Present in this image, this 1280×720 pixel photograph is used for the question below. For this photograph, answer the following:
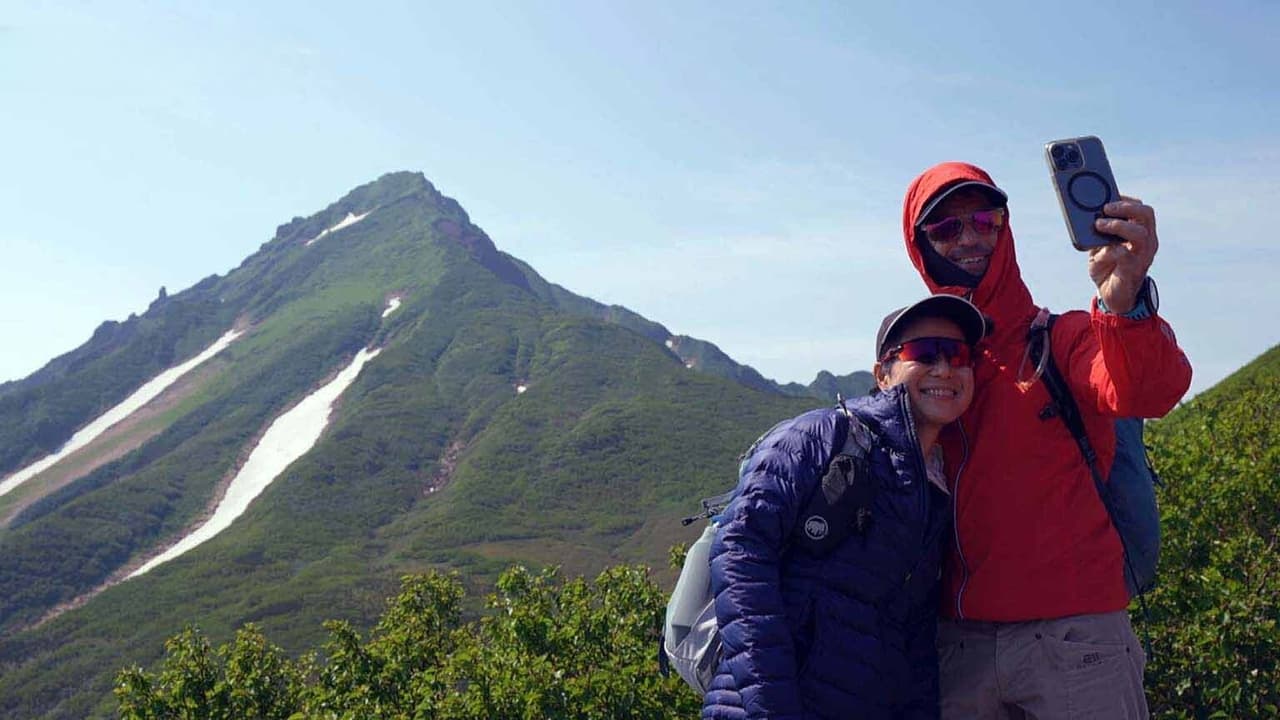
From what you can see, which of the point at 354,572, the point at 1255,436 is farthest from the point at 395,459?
the point at 1255,436

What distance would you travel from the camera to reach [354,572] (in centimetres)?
4981

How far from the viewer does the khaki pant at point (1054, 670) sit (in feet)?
8.93

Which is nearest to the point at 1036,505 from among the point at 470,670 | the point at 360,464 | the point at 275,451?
the point at 470,670

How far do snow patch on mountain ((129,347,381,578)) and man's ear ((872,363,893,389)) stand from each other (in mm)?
65373

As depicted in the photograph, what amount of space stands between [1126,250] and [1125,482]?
74 cm

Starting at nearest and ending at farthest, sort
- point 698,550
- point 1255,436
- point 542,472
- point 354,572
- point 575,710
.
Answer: point 698,550
point 575,710
point 1255,436
point 354,572
point 542,472

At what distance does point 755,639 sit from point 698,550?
1.23 feet

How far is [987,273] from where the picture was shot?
9.95 feet

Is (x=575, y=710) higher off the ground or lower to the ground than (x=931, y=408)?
lower

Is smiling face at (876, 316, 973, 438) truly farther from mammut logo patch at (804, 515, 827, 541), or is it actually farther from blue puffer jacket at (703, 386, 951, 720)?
mammut logo patch at (804, 515, 827, 541)

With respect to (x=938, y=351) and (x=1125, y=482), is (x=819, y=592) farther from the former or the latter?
(x=1125, y=482)

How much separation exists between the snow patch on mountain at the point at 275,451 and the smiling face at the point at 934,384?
65.6m

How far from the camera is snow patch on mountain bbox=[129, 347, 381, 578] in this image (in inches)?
2594

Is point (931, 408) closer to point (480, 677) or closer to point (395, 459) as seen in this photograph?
point (480, 677)
